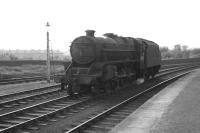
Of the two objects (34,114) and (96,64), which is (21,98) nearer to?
(34,114)

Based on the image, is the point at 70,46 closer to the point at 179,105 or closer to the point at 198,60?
the point at 179,105

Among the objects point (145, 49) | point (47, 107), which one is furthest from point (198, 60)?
point (47, 107)

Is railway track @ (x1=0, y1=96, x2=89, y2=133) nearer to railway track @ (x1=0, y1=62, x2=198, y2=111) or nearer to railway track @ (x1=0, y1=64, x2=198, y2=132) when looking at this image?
railway track @ (x1=0, y1=64, x2=198, y2=132)

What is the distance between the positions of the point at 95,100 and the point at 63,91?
3520 mm

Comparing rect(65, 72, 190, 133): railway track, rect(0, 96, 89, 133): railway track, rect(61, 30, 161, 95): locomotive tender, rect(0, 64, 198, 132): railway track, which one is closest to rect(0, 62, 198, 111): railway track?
rect(0, 64, 198, 132): railway track

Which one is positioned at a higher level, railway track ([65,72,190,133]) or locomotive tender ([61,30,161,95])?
locomotive tender ([61,30,161,95])

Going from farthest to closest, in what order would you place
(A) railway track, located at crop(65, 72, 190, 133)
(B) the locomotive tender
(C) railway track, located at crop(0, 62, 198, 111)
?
(B) the locomotive tender
(C) railway track, located at crop(0, 62, 198, 111)
(A) railway track, located at crop(65, 72, 190, 133)

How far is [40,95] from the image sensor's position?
50.6ft

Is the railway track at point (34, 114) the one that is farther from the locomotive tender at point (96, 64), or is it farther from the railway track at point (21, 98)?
the locomotive tender at point (96, 64)

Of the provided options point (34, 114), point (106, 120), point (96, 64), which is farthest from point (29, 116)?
point (96, 64)

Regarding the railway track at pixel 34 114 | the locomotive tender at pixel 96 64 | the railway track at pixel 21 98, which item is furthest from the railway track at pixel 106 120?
the railway track at pixel 21 98

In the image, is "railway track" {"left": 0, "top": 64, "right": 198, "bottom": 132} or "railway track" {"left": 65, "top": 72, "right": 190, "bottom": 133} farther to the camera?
"railway track" {"left": 0, "top": 64, "right": 198, "bottom": 132}

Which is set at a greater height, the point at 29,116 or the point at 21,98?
the point at 21,98

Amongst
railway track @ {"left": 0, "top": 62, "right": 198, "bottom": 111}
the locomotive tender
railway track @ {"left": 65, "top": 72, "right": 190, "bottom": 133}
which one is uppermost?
the locomotive tender
